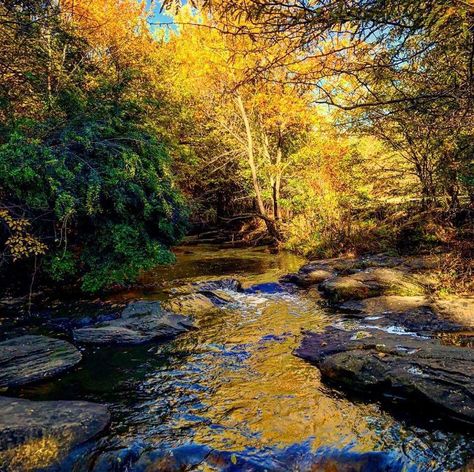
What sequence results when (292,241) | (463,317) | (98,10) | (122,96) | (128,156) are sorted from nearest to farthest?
(463,317), (128,156), (122,96), (292,241), (98,10)

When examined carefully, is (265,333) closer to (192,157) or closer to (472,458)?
(472,458)

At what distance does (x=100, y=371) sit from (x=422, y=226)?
28.7ft

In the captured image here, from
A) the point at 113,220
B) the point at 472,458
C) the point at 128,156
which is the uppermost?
the point at 128,156

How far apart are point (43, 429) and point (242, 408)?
1.84m

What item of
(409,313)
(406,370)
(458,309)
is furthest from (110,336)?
(458,309)

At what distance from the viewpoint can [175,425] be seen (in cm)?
388

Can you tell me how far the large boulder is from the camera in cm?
634

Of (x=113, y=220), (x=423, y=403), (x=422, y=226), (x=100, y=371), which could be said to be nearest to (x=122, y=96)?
(x=113, y=220)

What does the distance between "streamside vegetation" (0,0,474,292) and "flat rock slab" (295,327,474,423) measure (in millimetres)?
2477

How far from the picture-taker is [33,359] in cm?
536

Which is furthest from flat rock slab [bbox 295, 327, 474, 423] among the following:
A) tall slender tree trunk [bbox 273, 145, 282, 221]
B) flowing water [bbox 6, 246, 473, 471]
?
tall slender tree trunk [bbox 273, 145, 282, 221]

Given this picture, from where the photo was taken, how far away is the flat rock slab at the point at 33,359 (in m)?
4.99

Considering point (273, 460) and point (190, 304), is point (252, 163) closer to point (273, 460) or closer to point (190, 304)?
point (190, 304)

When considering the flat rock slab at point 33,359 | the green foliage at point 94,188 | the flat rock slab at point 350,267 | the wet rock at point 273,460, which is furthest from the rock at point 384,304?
the flat rock slab at point 33,359
